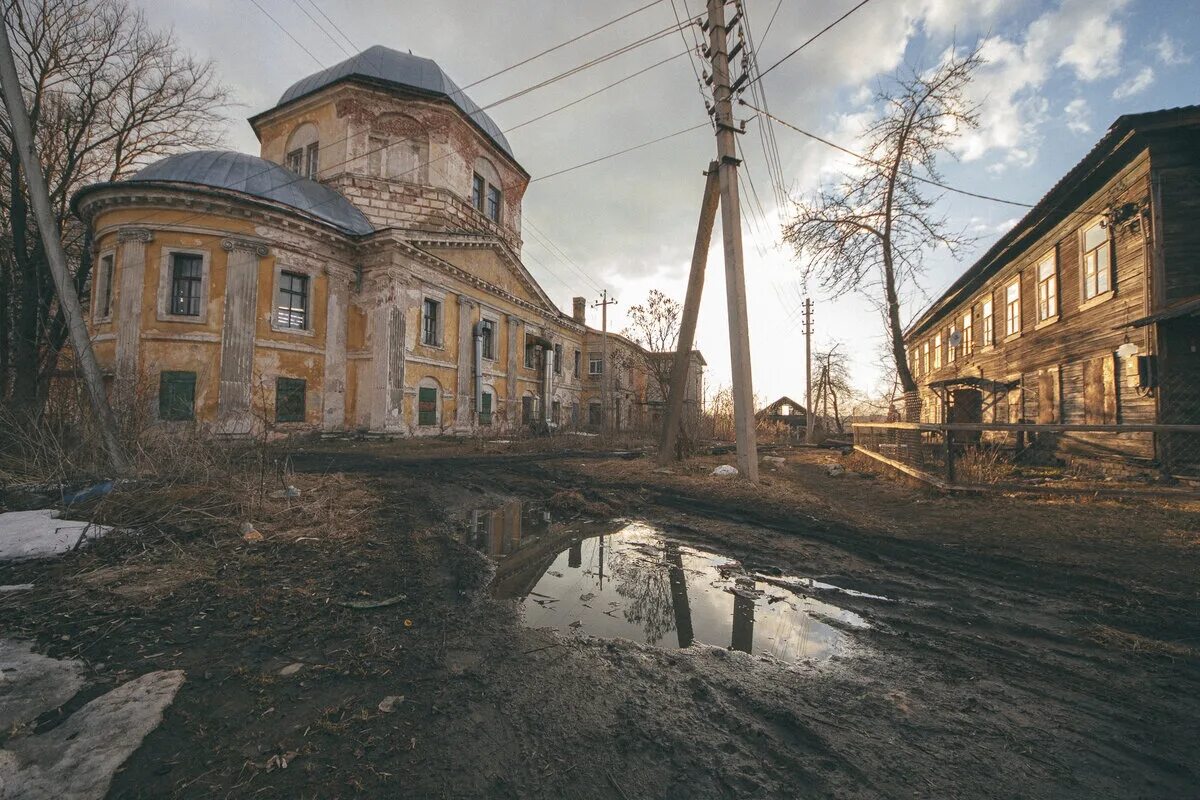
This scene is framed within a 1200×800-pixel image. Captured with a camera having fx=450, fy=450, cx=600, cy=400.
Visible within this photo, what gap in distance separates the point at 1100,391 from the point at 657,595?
1328cm

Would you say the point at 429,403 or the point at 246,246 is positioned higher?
the point at 246,246

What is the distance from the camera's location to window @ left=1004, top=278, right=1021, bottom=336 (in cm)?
1438

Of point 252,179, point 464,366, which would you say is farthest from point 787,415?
point 252,179

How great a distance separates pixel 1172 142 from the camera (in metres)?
8.91

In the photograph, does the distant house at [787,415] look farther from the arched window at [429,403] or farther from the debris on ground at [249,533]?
the debris on ground at [249,533]

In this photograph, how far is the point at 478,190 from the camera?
25.4 meters

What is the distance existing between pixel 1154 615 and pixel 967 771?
2.68 meters

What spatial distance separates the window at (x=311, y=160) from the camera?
72.5ft

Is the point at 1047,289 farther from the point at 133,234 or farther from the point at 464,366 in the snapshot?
the point at 133,234

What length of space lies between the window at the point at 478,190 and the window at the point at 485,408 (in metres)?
10.4

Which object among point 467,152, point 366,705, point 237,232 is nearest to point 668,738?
point 366,705

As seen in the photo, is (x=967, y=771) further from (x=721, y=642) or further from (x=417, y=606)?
(x=417, y=606)

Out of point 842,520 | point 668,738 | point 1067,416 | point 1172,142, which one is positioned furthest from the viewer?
point 1067,416

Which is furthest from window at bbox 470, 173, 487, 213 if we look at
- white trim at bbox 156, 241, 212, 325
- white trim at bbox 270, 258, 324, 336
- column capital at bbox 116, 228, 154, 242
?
column capital at bbox 116, 228, 154, 242
